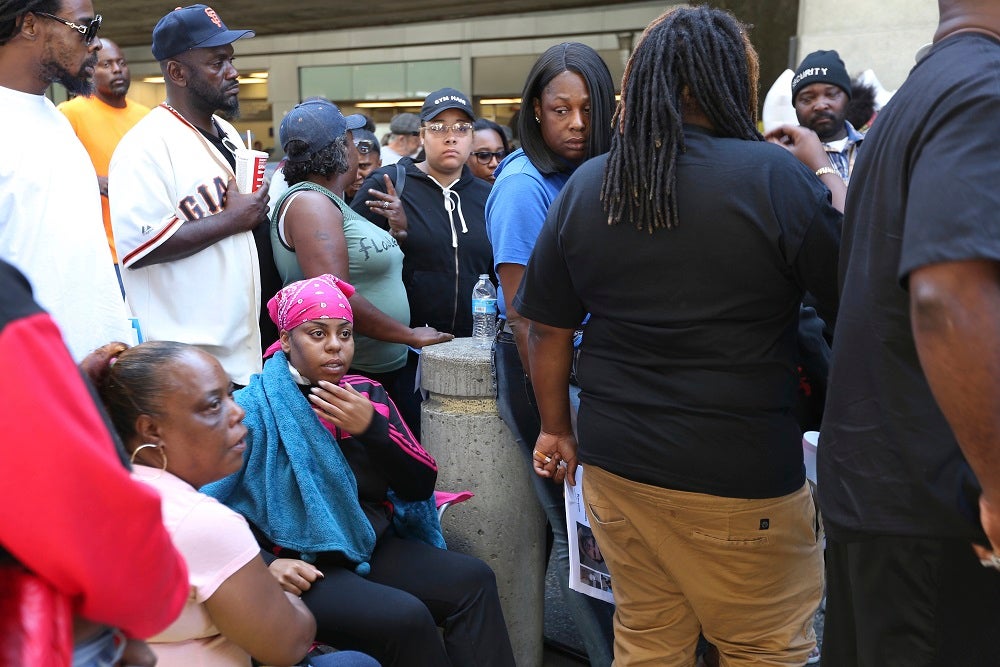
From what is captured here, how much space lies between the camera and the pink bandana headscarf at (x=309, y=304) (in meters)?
2.94

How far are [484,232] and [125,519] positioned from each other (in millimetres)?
3740

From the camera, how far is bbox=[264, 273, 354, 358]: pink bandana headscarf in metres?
2.94

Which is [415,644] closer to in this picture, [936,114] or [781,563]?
[781,563]

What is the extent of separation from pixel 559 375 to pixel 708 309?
23.4 inches

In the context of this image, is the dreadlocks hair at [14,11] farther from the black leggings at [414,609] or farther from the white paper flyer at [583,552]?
the white paper flyer at [583,552]

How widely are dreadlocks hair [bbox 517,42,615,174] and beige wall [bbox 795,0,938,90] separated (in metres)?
6.21

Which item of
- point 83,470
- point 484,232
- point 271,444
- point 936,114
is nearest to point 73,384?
point 83,470

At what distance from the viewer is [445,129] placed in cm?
484

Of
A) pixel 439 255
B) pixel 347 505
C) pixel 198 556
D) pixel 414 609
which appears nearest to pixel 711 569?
pixel 414 609

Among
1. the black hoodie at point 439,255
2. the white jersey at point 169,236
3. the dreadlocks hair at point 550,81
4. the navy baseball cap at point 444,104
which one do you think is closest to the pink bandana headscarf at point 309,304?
the white jersey at point 169,236

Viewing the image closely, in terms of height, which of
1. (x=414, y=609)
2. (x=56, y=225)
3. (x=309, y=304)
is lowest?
(x=414, y=609)

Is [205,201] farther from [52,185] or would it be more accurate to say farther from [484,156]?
[484,156]

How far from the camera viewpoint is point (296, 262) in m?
3.63

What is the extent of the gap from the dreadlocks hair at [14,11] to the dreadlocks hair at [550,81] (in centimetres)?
147
